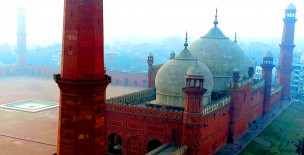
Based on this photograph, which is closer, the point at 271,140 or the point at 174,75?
the point at 174,75

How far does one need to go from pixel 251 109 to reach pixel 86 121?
870 inches

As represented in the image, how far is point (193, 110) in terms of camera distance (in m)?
18.7

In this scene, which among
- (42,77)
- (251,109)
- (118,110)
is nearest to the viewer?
(118,110)

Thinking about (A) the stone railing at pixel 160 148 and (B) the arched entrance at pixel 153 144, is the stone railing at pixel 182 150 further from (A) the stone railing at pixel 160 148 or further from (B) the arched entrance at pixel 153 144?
(B) the arched entrance at pixel 153 144

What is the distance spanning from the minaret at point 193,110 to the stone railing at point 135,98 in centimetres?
544

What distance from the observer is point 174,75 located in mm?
22297

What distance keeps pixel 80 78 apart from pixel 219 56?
1860cm

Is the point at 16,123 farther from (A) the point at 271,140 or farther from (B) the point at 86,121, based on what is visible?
(B) the point at 86,121

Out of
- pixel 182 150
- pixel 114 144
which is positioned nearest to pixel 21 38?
pixel 114 144

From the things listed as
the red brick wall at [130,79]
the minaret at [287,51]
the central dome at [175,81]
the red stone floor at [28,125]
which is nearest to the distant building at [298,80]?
the minaret at [287,51]

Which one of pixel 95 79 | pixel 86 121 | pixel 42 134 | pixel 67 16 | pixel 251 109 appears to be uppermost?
pixel 67 16

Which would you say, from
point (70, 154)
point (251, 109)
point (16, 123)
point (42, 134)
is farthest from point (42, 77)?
point (70, 154)

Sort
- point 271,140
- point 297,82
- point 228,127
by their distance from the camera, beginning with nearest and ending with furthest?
point 228,127 < point 271,140 < point 297,82

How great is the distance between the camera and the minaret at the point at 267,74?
108ft
